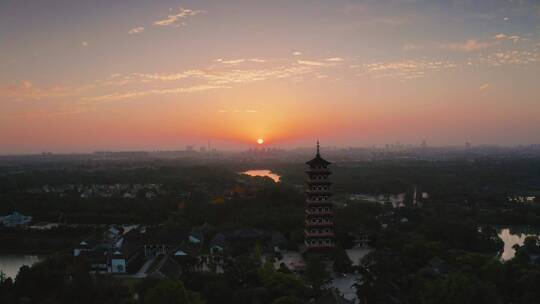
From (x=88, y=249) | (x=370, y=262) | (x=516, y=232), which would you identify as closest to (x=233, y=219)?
(x=88, y=249)

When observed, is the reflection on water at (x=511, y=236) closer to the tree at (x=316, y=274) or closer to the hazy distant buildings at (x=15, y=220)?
the tree at (x=316, y=274)

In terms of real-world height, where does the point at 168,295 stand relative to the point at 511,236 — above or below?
above

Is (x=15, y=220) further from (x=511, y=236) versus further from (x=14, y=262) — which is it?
(x=511, y=236)

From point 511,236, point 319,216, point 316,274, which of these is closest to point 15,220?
point 319,216

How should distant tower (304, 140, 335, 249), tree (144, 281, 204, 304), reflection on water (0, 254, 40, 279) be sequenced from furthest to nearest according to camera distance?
reflection on water (0, 254, 40, 279)
distant tower (304, 140, 335, 249)
tree (144, 281, 204, 304)

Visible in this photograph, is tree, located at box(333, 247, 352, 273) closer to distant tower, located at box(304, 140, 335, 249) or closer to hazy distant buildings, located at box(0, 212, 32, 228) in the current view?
distant tower, located at box(304, 140, 335, 249)

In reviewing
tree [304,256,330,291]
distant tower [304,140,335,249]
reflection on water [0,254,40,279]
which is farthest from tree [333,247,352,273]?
reflection on water [0,254,40,279]
